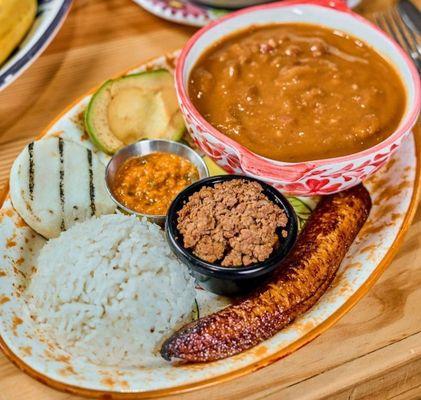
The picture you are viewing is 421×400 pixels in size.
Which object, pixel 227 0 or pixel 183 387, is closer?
pixel 183 387

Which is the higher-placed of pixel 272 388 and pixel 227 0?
pixel 227 0

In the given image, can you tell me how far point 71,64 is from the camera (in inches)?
115

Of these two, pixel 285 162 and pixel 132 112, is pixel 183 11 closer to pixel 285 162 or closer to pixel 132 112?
pixel 132 112

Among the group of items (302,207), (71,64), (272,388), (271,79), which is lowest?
(272,388)

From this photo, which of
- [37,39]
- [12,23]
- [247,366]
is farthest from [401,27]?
[247,366]

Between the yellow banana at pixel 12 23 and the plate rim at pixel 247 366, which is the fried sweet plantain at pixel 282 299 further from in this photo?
the yellow banana at pixel 12 23

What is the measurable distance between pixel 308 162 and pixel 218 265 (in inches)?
18.5

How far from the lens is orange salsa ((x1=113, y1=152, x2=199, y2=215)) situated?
7.32 ft

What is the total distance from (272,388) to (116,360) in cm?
49

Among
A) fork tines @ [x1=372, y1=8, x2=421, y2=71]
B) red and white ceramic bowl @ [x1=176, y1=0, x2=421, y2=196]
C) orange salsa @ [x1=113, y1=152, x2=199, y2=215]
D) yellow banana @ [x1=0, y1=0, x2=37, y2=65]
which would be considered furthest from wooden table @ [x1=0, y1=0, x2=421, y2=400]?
fork tines @ [x1=372, y1=8, x2=421, y2=71]

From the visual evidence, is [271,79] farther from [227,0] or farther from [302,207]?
[227,0]

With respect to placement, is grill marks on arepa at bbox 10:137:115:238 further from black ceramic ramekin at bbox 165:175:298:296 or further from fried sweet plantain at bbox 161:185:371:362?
fried sweet plantain at bbox 161:185:371:362

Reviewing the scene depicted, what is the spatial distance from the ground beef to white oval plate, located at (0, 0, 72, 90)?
1023 mm

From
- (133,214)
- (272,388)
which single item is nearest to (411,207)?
(272,388)
